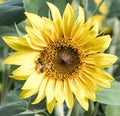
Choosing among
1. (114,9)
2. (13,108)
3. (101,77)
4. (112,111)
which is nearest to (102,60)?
(101,77)

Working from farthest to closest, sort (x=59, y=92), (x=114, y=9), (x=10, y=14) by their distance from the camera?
1. (x=114, y=9)
2. (x=10, y=14)
3. (x=59, y=92)

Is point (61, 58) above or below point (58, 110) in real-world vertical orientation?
above

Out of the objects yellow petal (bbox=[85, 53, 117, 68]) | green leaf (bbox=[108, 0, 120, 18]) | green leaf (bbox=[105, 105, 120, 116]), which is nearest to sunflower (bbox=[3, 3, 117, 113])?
yellow petal (bbox=[85, 53, 117, 68])

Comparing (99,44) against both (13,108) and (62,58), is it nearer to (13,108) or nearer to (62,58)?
(62,58)

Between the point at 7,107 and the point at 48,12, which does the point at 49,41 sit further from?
the point at 7,107

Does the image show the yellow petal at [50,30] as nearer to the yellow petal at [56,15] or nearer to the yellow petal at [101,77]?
the yellow petal at [56,15]

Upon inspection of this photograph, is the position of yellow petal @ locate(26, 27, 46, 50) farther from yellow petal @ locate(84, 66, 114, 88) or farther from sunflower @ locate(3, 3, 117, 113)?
yellow petal @ locate(84, 66, 114, 88)

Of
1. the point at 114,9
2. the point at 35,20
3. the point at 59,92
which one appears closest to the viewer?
the point at 35,20
